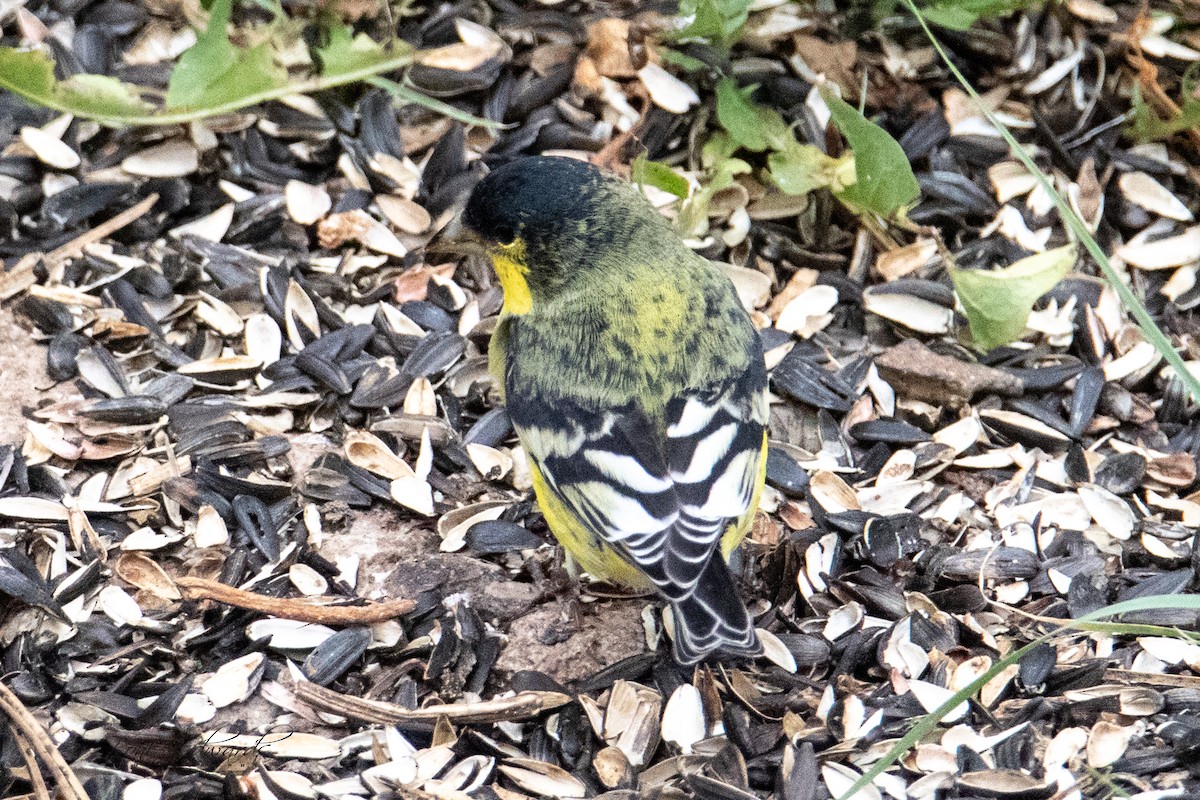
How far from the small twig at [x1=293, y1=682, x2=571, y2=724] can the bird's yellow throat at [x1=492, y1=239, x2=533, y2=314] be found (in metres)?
0.94

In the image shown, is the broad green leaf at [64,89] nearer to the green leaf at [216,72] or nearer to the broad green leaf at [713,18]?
the green leaf at [216,72]

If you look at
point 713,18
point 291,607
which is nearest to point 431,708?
point 291,607

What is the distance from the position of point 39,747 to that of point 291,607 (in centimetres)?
59

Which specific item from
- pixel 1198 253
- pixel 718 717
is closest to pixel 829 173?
pixel 1198 253

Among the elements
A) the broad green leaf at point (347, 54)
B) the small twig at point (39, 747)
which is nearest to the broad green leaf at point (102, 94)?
the broad green leaf at point (347, 54)

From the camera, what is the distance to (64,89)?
3600 millimetres

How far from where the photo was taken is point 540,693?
9.27ft

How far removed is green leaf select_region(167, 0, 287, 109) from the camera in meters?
3.51

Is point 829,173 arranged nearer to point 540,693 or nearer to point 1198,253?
point 1198,253

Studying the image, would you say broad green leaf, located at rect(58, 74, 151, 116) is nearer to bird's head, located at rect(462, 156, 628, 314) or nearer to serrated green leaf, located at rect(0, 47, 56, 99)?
serrated green leaf, located at rect(0, 47, 56, 99)

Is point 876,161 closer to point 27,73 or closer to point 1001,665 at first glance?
Answer: point 1001,665

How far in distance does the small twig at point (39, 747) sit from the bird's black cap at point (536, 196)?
146 centimetres

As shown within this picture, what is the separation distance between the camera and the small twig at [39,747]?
8.27 feet

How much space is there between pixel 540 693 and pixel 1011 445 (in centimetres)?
148
